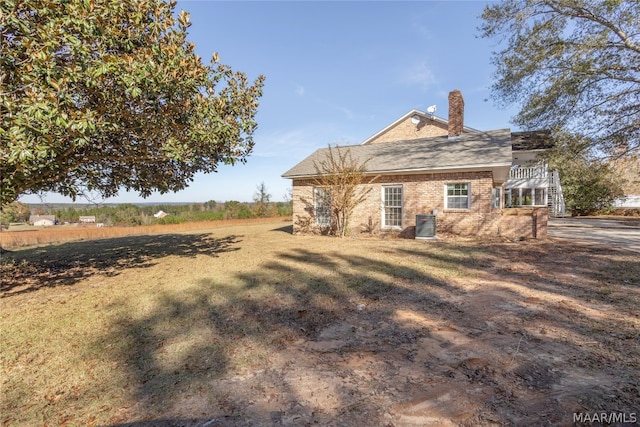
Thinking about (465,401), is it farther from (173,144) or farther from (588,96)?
(588,96)

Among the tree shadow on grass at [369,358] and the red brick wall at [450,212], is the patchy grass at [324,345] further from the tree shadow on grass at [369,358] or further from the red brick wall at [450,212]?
the red brick wall at [450,212]

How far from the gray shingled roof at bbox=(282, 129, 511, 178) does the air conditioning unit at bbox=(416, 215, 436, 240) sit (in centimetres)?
203

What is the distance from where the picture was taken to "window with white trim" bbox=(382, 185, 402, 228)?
558 inches

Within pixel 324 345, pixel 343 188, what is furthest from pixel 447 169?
pixel 324 345

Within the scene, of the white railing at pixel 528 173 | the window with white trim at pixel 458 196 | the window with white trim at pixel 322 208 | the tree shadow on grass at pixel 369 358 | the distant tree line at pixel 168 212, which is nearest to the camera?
the tree shadow on grass at pixel 369 358

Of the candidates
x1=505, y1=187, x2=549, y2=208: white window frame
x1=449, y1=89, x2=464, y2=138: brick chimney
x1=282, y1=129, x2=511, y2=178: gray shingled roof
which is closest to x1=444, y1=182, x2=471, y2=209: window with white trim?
x1=282, y1=129, x2=511, y2=178: gray shingled roof

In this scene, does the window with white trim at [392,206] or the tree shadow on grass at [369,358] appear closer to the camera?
the tree shadow on grass at [369,358]

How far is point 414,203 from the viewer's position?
13.7 m

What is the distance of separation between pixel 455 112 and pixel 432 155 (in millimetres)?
3470

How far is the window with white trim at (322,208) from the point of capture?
15.7 metres

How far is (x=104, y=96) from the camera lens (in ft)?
18.0

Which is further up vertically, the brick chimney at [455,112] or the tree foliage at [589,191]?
the brick chimney at [455,112]

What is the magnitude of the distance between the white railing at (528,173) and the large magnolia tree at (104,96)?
21.1 metres

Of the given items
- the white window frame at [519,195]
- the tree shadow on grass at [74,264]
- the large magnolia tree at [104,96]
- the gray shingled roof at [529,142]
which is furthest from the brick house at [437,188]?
the large magnolia tree at [104,96]
